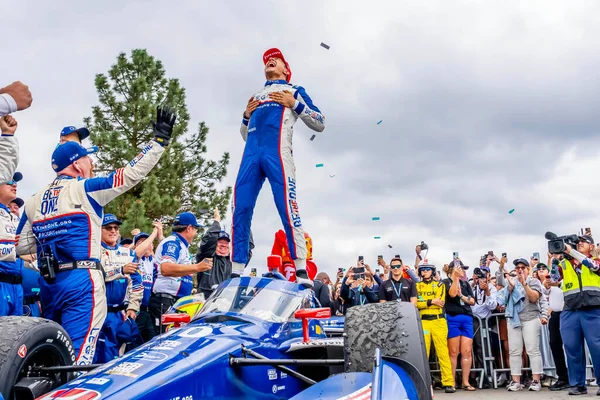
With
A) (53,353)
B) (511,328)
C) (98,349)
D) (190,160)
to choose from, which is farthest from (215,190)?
(53,353)

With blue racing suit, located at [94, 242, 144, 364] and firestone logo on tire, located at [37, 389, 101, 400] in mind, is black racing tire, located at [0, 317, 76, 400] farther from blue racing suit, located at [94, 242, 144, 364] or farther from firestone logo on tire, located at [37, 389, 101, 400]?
→ blue racing suit, located at [94, 242, 144, 364]

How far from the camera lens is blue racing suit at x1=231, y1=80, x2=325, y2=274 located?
6090 millimetres

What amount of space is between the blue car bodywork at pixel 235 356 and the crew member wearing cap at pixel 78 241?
1.01m

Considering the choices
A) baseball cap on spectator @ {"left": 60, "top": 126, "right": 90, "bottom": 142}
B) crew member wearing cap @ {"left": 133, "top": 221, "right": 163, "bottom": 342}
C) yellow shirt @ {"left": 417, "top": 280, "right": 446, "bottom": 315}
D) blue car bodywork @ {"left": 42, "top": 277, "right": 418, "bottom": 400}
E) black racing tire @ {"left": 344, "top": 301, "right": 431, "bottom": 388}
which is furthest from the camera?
yellow shirt @ {"left": 417, "top": 280, "right": 446, "bottom": 315}

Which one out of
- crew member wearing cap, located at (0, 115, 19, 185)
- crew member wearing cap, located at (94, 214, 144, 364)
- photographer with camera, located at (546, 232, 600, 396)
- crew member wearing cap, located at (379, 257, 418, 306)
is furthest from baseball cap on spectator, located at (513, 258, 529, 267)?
crew member wearing cap, located at (0, 115, 19, 185)

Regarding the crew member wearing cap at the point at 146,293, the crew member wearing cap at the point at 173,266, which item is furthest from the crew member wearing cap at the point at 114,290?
the crew member wearing cap at the point at 146,293

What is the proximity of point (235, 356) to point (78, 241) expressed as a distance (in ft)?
6.49

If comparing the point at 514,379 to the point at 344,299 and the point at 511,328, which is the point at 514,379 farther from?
the point at 344,299

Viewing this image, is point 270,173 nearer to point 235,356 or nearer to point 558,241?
point 235,356

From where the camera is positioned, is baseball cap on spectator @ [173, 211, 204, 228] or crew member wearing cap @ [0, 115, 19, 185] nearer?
crew member wearing cap @ [0, 115, 19, 185]

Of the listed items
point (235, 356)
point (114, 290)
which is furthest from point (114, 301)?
point (235, 356)

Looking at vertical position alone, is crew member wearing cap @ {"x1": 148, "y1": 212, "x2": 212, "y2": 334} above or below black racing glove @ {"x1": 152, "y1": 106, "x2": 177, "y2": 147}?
below

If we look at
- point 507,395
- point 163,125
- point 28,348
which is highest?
point 163,125

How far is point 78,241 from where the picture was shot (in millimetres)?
4906
